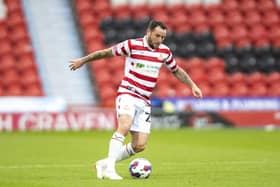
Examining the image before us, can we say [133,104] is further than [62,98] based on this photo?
No

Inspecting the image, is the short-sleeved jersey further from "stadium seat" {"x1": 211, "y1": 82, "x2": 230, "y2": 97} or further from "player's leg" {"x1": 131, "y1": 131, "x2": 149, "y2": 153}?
"stadium seat" {"x1": 211, "y1": 82, "x2": 230, "y2": 97}

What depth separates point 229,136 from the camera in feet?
75.4

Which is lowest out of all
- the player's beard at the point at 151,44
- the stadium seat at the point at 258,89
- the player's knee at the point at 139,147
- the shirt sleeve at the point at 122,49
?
the player's knee at the point at 139,147

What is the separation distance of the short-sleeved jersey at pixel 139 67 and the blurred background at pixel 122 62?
14442mm

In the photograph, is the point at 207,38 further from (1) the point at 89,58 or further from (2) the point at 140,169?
(2) the point at 140,169

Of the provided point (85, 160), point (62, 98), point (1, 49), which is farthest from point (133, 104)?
point (1, 49)

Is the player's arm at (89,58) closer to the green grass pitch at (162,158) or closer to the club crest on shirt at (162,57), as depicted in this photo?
the club crest on shirt at (162,57)

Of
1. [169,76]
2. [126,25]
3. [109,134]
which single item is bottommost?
[109,134]

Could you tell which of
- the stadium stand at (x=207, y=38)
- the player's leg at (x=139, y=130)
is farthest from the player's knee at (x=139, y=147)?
the stadium stand at (x=207, y=38)

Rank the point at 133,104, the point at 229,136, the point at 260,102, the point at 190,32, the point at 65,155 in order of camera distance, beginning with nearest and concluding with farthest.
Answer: the point at 133,104 → the point at 65,155 → the point at 229,136 → the point at 260,102 → the point at 190,32

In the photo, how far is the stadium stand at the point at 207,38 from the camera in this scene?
29656 millimetres

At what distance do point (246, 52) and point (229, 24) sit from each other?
1521 mm

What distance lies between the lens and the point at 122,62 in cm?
2930

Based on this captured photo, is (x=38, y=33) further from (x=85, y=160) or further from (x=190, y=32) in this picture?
(x=85, y=160)
